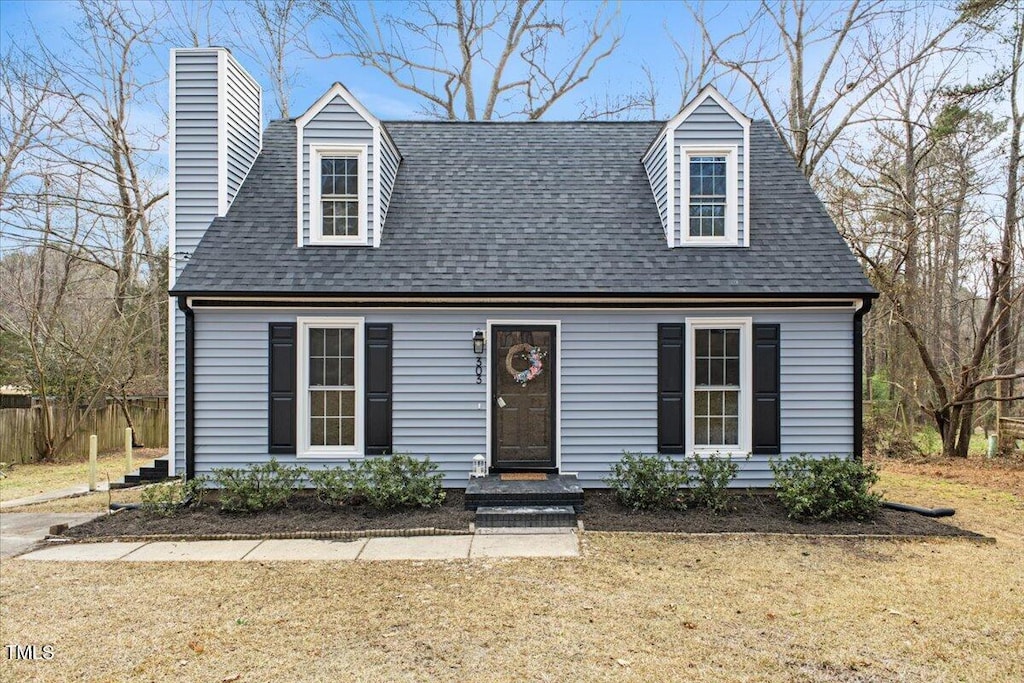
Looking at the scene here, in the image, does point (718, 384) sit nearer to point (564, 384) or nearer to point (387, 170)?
point (564, 384)

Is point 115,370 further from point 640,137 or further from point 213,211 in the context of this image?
point 640,137

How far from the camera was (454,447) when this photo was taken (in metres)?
8.56

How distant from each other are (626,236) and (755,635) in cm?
598

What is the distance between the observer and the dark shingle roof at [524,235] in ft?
27.7

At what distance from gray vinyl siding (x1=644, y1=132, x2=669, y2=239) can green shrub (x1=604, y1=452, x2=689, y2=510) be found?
330 cm

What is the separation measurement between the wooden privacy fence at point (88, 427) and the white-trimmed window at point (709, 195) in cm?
1376

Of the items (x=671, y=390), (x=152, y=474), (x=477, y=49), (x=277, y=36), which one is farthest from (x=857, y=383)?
(x=277, y=36)

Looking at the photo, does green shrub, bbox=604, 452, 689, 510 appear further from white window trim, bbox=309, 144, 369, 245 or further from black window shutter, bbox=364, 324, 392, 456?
white window trim, bbox=309, 144, 369, 245

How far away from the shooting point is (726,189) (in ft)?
30.0

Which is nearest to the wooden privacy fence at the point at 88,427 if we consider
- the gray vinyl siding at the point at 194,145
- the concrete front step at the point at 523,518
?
the gray vinyl siding at the point at 194,145

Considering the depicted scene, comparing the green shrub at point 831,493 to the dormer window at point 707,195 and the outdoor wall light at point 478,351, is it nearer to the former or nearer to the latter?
the dormer window at point 707,195

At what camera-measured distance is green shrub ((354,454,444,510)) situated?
7.63 metres

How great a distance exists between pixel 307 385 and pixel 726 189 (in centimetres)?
631

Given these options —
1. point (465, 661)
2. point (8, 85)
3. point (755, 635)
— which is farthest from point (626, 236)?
point (8, 85)
